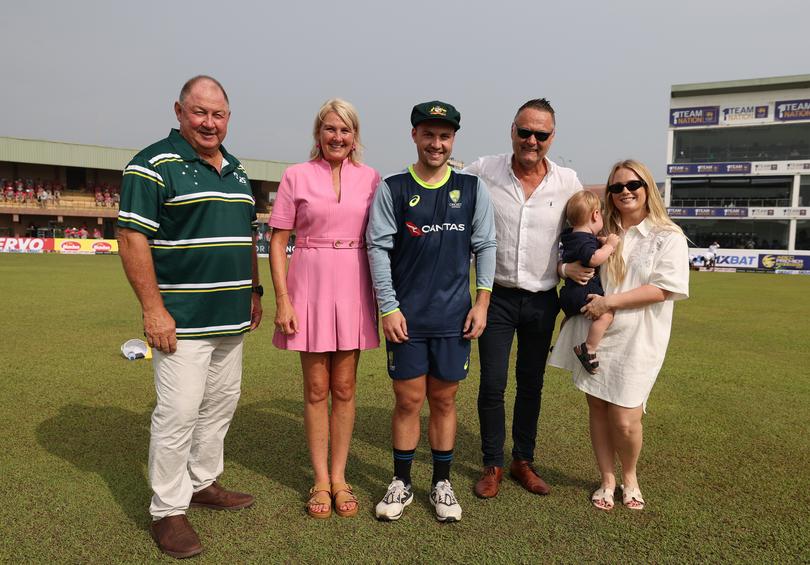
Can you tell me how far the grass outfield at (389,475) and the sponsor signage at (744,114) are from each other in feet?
156

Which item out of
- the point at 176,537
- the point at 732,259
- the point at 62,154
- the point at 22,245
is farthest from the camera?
the point at 62,154

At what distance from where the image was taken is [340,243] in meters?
3.13

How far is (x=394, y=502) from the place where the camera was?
10.5ft

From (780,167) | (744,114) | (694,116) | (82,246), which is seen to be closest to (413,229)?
(82,246)

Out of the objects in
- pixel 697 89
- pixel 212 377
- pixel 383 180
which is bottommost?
pixel 212 377

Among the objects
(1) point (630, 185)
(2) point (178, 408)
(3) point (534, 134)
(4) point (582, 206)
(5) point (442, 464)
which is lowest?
(5) point (442, 464)

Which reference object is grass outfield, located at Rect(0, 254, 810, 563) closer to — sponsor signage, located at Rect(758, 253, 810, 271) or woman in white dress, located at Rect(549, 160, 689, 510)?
woman in white dress, located at Rect(549, 160, 689, 510)

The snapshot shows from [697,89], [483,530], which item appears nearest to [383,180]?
[483,530]

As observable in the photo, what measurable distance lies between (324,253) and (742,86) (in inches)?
2089

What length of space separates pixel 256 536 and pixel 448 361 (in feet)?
4.45

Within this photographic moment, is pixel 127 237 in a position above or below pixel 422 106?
below

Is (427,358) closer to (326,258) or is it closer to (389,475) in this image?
(326,258)

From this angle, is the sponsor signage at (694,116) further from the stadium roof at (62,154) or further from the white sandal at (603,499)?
the white sandal at (603,499)

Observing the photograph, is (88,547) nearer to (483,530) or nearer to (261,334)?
(483,530)
